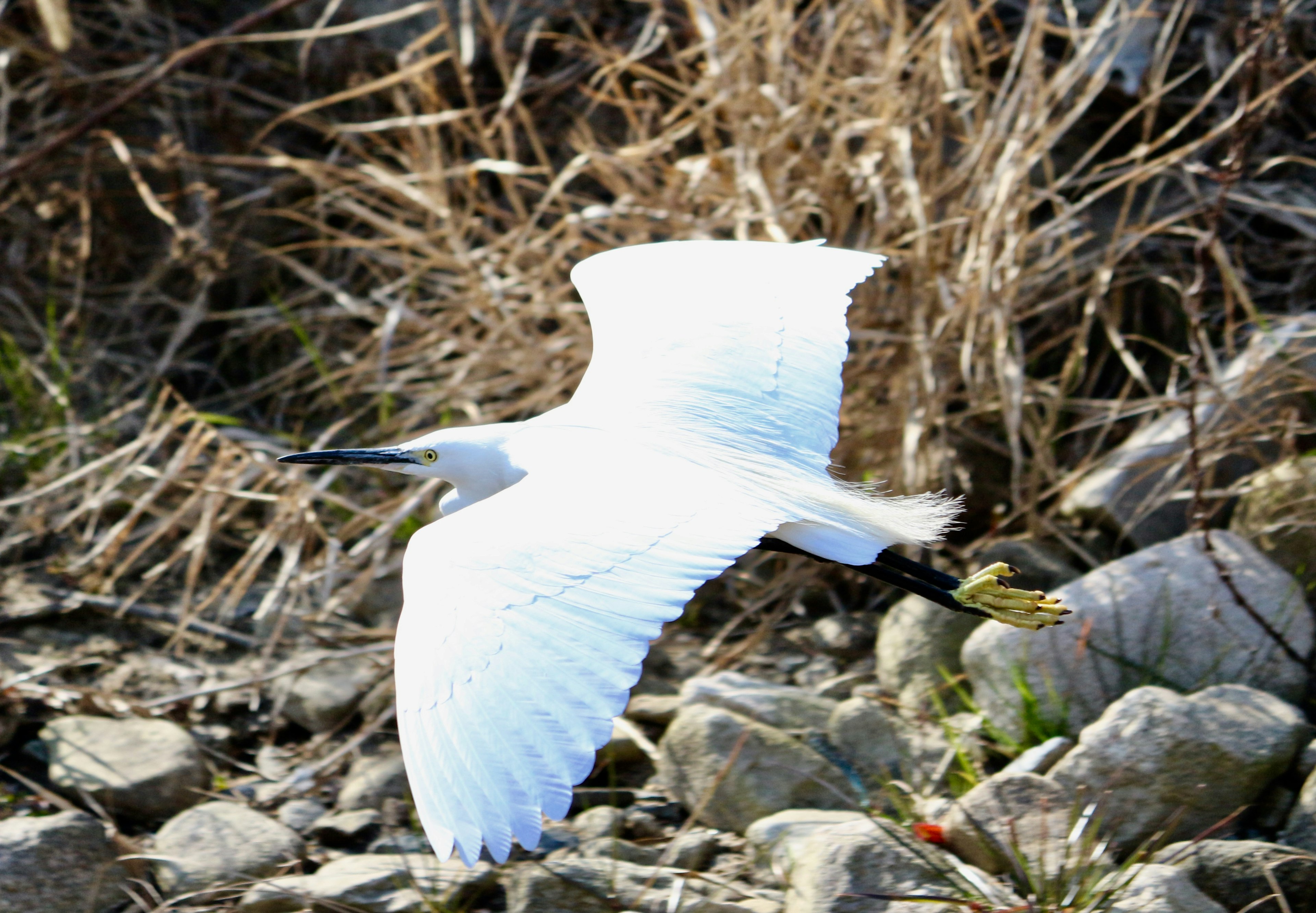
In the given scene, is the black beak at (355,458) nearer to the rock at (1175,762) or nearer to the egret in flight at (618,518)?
the egret in flight at (618,518)

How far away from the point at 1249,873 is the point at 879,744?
74 centimetres

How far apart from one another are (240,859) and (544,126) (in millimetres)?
2827

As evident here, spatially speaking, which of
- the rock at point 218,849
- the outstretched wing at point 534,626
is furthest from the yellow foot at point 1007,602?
the rock at point 218,849

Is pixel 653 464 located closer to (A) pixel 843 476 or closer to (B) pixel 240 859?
Answer: (B) pixel 240 859

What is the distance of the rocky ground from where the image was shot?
2004 millimetres

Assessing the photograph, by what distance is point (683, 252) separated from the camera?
2580 millimetres

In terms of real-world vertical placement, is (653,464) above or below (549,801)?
above

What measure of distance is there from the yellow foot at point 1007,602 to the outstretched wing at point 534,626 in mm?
581

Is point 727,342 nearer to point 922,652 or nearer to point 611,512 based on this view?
point 611,512

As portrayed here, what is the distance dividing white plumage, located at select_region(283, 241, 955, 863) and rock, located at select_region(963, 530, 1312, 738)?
490 mm

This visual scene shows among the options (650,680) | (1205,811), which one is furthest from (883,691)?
(1205,811)

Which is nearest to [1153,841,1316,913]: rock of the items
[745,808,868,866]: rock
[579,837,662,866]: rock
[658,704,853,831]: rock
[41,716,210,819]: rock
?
[745,808,868,866]: rock

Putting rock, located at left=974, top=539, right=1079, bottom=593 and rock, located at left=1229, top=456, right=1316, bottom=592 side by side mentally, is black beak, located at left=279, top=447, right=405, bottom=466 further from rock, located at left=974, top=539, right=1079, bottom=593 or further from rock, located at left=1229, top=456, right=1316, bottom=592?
rock, located at left=1229, top=456, right=1316, bottom=592

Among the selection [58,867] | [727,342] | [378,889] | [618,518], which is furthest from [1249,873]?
[58,867]
